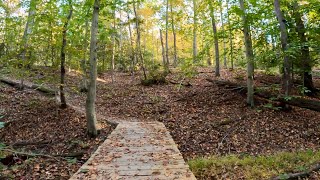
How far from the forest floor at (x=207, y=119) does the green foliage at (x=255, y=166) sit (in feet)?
0.38

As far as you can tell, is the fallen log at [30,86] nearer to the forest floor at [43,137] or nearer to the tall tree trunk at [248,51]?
the forest floor at [43,137]

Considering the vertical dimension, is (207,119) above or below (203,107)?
below

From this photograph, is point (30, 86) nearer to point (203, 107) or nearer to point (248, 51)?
point (203, 107)

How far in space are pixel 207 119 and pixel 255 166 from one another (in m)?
4.81

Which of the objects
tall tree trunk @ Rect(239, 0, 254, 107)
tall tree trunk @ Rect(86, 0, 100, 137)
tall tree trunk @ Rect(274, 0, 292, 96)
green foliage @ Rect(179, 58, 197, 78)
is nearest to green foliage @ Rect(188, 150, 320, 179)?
tall tree trunk @ Rect(274, 0, 292, 96)

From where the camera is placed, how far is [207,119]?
10.7 metres

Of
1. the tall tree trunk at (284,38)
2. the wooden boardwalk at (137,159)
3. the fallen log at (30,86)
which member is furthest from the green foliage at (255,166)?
the fallen log at (30,86)

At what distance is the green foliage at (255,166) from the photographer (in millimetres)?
5539

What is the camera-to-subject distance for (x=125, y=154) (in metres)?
6.60

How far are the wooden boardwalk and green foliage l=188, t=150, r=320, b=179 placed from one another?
59 centimetres

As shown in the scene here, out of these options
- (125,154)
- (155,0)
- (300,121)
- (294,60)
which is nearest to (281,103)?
(300,121)

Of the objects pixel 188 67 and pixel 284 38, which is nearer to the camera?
pixel 284 38

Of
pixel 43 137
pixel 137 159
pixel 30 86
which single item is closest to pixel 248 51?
pixel 137 159

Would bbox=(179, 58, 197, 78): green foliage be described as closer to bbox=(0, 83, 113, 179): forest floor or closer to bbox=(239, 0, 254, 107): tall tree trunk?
bbox=(239, 0, 254, 107): tall tree trunk
